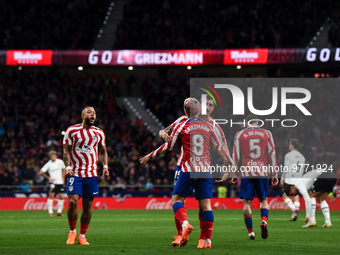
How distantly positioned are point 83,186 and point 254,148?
3355mm

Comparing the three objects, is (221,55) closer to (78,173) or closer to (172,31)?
(172,31)

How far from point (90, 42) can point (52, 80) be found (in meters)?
3.74

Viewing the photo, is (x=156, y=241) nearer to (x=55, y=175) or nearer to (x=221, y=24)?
(x=55, y=175)

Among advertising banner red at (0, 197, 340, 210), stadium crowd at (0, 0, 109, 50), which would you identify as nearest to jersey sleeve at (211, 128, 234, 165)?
advertising banner red at (0, 197, 340, 210)

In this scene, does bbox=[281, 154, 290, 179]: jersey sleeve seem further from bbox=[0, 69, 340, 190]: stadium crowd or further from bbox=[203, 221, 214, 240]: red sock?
bbox=[0, 69, 340, 190]: stadium crowd

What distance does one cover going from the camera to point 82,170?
988cm

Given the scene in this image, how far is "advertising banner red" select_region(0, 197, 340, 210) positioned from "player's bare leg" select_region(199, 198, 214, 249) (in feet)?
51.2

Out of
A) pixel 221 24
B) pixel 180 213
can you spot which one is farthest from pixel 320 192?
pixel 221 24

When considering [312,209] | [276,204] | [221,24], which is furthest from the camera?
[221,24]

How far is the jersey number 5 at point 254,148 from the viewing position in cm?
1083

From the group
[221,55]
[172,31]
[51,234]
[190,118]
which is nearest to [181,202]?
[190,118]

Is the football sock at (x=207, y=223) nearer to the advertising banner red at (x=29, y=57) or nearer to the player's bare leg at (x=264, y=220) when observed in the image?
the player's bare leg at (x=264, y=220)

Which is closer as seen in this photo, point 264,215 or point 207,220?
point 207,220

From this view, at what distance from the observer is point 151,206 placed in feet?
81.4
